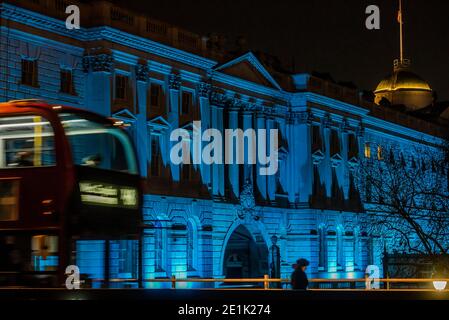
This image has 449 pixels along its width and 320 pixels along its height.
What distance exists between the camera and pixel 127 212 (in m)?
22.3

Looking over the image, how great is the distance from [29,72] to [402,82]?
71176 mm

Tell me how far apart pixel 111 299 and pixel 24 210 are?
462 inches

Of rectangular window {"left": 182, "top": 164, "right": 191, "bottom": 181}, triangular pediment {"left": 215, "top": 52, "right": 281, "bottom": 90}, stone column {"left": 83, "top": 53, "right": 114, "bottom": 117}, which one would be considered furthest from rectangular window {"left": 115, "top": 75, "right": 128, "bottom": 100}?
triangular pediment {"left": 215, "top": 52, "right": 281, "bottom": 90}

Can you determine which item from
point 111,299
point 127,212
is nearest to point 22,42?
point 127,212

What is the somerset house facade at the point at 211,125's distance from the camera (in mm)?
46844

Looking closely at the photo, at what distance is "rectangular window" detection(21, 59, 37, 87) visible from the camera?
44.5 m

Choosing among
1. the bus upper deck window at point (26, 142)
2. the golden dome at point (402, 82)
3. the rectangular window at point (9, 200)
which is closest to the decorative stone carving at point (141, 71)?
the bus upper deck window at point (26, 142)

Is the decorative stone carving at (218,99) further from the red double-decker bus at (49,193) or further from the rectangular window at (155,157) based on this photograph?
the red double-decker bus at (49,193)

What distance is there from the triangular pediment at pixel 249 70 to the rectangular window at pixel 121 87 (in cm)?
1014

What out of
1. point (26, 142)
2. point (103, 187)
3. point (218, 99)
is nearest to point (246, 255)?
point (218, 99)

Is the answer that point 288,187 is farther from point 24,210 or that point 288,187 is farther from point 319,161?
point 24,210

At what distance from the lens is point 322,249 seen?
233ft

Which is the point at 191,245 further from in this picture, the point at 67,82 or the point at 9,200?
the point at 9,200

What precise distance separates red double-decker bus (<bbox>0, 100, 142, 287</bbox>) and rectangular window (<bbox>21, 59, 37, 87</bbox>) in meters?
23.4
